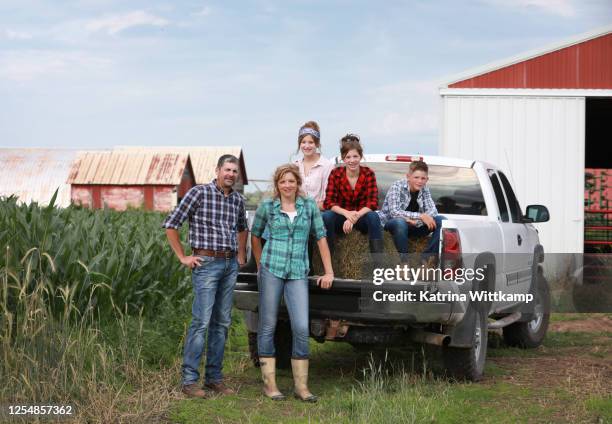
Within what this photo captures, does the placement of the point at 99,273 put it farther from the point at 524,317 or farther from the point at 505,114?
the point at 505,114

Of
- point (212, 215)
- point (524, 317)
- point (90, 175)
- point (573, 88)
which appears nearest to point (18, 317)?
point (212, 215)

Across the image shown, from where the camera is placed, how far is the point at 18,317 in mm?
6500

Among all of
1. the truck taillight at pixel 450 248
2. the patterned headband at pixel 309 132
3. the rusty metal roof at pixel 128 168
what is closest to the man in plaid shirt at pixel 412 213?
the truck taillight at pixel 450 248

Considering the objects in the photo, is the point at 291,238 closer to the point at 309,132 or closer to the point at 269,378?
the point at 309,132

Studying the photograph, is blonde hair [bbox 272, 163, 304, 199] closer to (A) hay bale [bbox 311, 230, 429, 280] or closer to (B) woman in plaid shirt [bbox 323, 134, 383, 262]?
(B) woman in plaid shirt [bbox 323, 134, 383, 262]

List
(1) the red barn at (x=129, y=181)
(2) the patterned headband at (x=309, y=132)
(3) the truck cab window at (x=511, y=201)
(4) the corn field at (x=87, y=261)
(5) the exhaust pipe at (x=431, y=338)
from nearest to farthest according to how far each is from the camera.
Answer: (5) the exhaust pipe at (x=431, y=338) < (2) the patterned headband at (x=309, y=132) < (4) the corn field at (x=87, y=261) < (3) the truck cab window at (x=511, y=201) < (1) the red barn at (x=129, y=181)

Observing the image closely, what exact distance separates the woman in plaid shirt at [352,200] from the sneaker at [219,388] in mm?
1463

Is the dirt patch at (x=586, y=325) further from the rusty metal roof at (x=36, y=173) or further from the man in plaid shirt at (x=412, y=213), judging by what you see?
the rusty metal roof at (x=36, y=173)

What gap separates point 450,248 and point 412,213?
0.56 meters

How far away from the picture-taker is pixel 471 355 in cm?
761

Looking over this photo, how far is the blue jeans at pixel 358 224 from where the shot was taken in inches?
283

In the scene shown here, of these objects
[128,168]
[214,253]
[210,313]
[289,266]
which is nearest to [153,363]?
[210,313]

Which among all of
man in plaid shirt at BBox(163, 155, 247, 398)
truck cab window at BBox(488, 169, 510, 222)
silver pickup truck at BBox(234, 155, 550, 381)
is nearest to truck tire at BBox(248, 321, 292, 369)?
silver pickup truck at BBox(234, 155, 550, 381)

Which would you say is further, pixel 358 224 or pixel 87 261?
pixel 87 261
